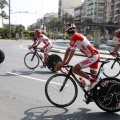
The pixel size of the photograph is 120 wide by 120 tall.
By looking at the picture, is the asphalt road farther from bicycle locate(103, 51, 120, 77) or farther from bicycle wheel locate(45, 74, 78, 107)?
bicycle locate(103, 51, 120, 77)

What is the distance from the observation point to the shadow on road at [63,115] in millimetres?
5652

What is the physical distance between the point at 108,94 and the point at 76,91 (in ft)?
2.43

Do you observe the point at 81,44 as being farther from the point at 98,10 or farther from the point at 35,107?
the point at 98,10

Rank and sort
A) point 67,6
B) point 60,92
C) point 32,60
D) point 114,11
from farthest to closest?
point 67,6
point 114,11
point 32,60
point 60,92

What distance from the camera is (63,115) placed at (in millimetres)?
5812

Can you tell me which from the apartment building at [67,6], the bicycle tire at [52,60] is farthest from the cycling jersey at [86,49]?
the apartment building at [67,6]

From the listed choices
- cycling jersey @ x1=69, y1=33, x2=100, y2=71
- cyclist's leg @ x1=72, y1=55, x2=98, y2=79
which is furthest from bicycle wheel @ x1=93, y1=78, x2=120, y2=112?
cycling jersey @ x1=69, y1=33, x2=100, y2=71

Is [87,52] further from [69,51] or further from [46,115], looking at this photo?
[46,115]

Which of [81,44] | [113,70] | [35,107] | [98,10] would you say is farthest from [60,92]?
[98,10]

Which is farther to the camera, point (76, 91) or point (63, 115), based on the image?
point (76, 91)

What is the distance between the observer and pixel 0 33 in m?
65.9

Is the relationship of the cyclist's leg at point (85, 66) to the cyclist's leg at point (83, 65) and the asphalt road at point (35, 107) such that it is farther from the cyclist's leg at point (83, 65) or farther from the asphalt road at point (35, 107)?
the asphalt road at point (35, 107)

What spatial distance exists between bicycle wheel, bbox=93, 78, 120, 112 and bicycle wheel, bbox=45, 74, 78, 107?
562 millimetres

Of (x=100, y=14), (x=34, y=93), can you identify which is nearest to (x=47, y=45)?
(x=34, y=93)
